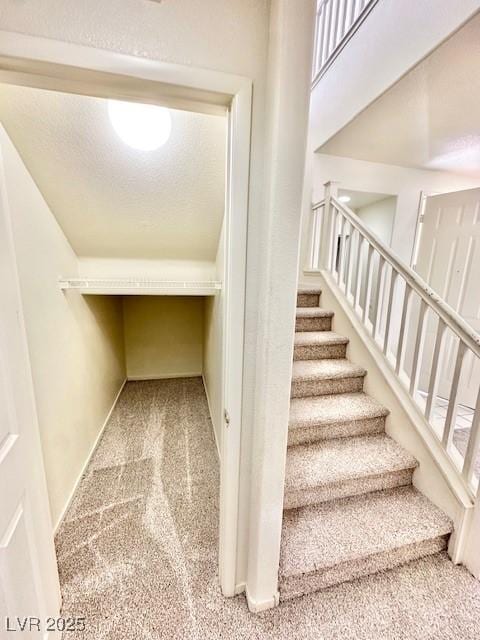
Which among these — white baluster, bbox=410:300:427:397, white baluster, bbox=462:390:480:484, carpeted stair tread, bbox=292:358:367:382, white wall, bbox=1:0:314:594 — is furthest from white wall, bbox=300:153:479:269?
white wall, bbox=1:0:314:594

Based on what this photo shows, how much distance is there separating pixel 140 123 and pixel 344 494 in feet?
7.41

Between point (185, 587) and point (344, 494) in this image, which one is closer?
point (185, 587)

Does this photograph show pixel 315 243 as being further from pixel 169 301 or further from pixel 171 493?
pixel 171 493

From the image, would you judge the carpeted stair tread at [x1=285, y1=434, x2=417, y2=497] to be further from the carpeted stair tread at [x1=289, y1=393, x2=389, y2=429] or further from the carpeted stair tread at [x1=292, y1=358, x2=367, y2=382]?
the carpeted stair tread at [x1=292, y1=358, x2=367, y2=382]

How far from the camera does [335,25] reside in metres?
2.56

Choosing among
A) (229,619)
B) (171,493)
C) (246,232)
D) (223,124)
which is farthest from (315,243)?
(229,619)

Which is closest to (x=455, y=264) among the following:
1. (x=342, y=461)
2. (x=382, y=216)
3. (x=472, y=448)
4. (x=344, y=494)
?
(x=382, y=216)

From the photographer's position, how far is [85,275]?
2.13 meters

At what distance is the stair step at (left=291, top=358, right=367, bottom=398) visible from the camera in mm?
1848

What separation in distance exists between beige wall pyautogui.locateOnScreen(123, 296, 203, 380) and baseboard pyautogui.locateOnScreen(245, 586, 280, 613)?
2766 millimetres

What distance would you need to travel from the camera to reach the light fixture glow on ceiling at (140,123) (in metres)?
1.28

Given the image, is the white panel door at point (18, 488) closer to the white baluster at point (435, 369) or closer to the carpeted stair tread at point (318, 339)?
the carpeted stair tread at point (318, 339)

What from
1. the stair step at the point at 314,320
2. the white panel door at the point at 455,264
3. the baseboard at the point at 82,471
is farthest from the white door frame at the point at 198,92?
the white panel door at the point at 455,264

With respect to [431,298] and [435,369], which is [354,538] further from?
[431,298]
